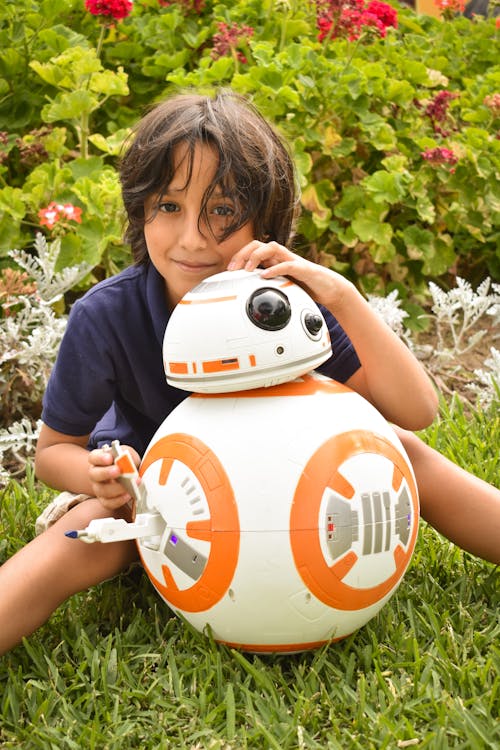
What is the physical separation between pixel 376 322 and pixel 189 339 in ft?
1.47

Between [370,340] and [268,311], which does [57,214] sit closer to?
[370,340]

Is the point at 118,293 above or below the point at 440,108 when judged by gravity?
above

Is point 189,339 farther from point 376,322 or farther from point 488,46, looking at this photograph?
point 488,46

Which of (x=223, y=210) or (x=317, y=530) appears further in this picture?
(x=223, y=210)

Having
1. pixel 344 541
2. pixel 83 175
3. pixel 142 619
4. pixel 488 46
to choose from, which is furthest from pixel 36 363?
pixel 488 46

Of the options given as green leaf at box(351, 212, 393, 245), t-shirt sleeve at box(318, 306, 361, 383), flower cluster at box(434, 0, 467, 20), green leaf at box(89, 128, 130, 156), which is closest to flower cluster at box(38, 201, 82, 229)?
green leaf at box(89, 128, 130, 156)

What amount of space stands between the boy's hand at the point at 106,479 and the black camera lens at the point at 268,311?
40cm

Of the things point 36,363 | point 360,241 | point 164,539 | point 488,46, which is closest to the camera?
point 164,539

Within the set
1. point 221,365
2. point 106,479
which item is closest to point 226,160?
point 221,365

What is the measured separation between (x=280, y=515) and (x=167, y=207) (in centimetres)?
74

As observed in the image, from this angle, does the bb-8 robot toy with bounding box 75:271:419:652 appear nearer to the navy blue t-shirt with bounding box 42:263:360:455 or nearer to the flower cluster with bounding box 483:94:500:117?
the navy blue t-shirt with bounding box 42:263:360:455

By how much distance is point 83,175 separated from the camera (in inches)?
142

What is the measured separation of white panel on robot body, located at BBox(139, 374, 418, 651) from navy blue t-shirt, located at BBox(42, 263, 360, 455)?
0.38m

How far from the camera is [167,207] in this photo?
2.04 metres
